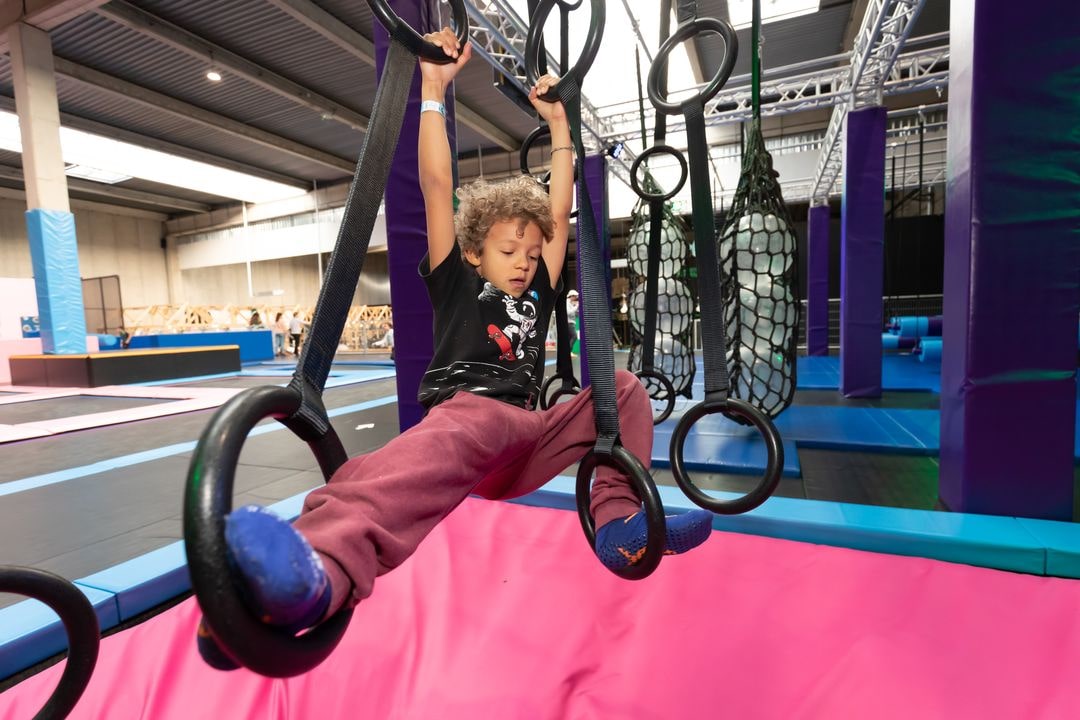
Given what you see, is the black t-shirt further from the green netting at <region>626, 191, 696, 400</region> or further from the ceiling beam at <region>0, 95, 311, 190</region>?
the ceiling beam at <region>0, 95, 311, 190</region>

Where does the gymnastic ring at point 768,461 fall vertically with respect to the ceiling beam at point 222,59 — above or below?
below

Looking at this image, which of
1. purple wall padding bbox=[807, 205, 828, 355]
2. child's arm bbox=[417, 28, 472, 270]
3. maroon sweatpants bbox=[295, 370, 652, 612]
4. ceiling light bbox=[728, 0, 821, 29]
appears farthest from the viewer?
purple wall padding bbox=[807, 205, 828, 355]

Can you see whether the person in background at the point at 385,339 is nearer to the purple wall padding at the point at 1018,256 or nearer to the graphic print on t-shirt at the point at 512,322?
the graphic print on t-shirt at the point at 512,322

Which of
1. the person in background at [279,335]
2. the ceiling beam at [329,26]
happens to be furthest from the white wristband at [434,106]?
the person in background at [279,335]

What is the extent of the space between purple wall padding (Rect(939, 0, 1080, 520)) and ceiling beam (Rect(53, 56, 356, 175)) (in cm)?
989

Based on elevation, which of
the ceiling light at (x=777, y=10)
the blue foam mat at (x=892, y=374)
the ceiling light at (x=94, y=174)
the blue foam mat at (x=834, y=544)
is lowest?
the blue foam mat at (x=892, y=374)

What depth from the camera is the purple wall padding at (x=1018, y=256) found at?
4.21ft

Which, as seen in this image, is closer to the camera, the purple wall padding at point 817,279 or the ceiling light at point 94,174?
the purple wall padding at point 817,279

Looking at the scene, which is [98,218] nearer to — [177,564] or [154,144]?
[154,144]

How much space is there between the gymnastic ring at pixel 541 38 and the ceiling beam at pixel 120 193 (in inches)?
603

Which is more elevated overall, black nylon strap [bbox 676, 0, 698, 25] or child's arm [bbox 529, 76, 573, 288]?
black nylon strap [bbox 676, 0, 698, 25]

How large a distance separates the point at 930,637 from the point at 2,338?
11274mm

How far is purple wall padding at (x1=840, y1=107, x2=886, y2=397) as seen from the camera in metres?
3.55

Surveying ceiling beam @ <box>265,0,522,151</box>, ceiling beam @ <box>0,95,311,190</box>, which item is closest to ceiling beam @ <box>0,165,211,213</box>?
ceiling beam @ <box>0,95,311,190</box>
